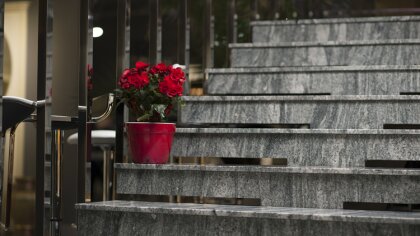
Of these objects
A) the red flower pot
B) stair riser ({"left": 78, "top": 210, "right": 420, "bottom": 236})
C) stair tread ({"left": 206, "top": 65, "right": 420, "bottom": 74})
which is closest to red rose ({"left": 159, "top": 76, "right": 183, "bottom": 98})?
the red flower pot

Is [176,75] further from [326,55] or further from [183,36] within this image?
[326,55]

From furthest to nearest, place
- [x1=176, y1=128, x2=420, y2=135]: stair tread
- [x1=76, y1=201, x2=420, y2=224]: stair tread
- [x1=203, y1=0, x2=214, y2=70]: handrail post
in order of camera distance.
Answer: [x1=203, y1=0, x2=214, y2=70]: handrail post
[x1=176, y1=128, x2=420, y2=135]: stair tread
[x1=76, y1=201, x2=420, y2=224]: stair tread

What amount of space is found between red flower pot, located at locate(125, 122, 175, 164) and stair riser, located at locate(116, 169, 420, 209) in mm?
65

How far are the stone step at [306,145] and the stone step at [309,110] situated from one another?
33 cm

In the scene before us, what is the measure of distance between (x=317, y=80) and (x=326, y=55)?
436 millimetres

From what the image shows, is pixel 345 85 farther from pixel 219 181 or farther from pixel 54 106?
pixel 54 106

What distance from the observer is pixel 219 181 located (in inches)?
138

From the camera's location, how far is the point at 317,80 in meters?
4.34

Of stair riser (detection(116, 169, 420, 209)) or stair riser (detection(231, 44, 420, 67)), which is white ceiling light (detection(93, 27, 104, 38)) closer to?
stair riser (detection(116, 169, 420, 209))

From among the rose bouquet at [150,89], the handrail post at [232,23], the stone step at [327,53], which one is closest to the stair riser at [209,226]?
the rose bouquet at [150,89]

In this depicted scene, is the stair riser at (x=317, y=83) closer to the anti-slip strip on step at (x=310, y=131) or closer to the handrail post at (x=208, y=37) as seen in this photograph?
the handrail post at (x=208, y=37)

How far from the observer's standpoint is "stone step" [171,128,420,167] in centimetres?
353

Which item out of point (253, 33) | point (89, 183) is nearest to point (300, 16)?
point (253, 33)

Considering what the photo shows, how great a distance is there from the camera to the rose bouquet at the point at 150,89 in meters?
3.65
